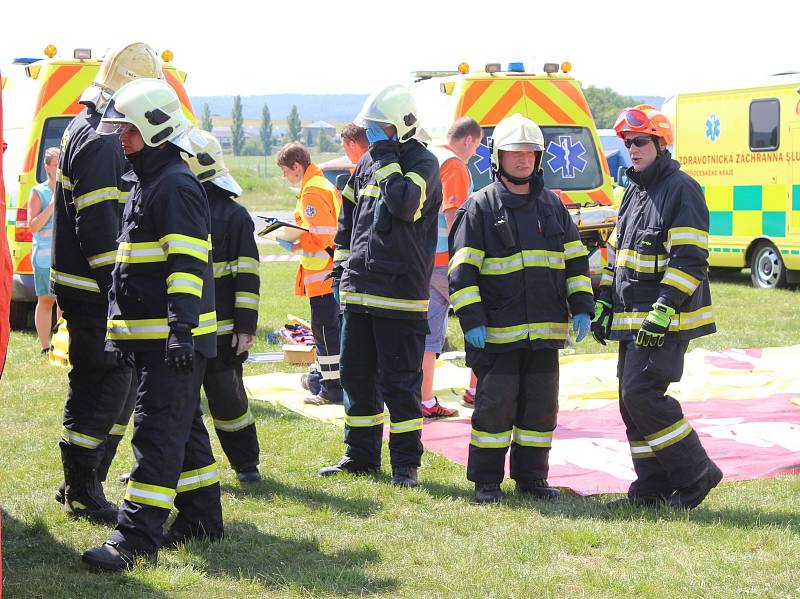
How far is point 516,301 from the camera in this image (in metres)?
6.23

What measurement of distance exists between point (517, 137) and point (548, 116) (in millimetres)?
5935

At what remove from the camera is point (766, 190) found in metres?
16.1

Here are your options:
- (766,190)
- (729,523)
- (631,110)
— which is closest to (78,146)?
(631,110)

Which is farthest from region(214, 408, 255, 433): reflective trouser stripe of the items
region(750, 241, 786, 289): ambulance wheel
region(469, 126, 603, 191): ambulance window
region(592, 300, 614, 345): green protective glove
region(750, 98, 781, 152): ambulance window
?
region(750, 98, 781, 152): ambulance window

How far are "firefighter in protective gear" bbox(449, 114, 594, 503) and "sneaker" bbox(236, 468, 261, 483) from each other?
1241 mm

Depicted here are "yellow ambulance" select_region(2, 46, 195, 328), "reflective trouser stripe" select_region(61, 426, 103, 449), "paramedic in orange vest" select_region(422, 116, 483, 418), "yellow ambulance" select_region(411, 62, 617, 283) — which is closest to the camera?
"reflective trouser stripe" select_region(61, 426, 103, 449)

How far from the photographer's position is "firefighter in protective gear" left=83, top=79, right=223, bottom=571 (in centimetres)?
498

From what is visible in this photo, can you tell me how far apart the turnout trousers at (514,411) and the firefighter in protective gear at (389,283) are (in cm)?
45

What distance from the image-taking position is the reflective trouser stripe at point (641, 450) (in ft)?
20.3

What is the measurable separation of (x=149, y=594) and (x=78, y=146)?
2254 mm

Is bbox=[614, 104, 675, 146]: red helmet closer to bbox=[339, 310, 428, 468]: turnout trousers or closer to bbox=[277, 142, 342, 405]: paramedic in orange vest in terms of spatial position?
bbox=[339, 310, 428, 468]: turnout trousers

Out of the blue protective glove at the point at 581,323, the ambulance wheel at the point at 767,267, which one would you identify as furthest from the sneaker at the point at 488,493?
the ambulance wheel at the point at 767,267

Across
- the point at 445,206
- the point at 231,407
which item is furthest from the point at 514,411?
the point at 445,206

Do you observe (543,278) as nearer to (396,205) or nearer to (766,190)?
(396,205)
